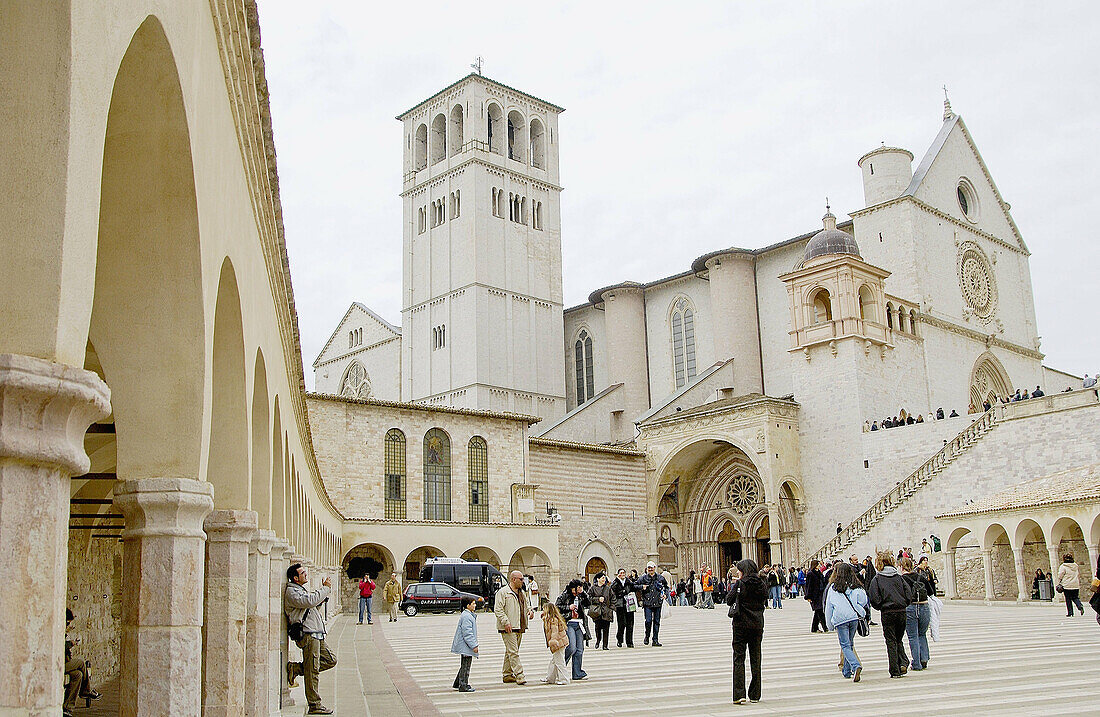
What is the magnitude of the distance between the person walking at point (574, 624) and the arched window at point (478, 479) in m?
26.4

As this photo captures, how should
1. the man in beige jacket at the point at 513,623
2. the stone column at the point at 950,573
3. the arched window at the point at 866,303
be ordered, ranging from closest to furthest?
the man in beige jacket at the point at 513,623, the stone column at the point at 950,573, the arched window at the point at 866,303

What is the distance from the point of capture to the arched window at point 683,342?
52344mm

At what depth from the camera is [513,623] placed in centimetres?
1306

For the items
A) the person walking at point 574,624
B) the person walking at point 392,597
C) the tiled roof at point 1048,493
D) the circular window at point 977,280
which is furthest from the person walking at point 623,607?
the circular window at point 977,280

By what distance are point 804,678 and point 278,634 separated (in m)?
5.97

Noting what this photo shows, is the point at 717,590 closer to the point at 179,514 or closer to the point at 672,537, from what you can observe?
the point at 672,537

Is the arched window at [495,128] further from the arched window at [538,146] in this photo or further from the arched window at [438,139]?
the arched window at [538,146]

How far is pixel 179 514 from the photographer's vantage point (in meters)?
5.52

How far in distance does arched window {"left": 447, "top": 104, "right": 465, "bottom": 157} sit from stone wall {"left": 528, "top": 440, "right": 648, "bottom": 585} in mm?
22262

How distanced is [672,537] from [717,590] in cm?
906

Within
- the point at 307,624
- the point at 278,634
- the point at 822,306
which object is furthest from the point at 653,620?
the point at 822,306

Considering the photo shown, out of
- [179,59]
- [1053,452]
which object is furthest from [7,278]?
[1053,452]

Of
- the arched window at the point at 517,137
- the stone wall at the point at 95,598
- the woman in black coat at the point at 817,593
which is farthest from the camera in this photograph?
the arched window at the point at 517,137

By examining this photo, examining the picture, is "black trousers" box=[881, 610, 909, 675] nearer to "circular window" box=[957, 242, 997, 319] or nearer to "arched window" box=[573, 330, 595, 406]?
"circular window" box=[957, 242, 997, 319]
